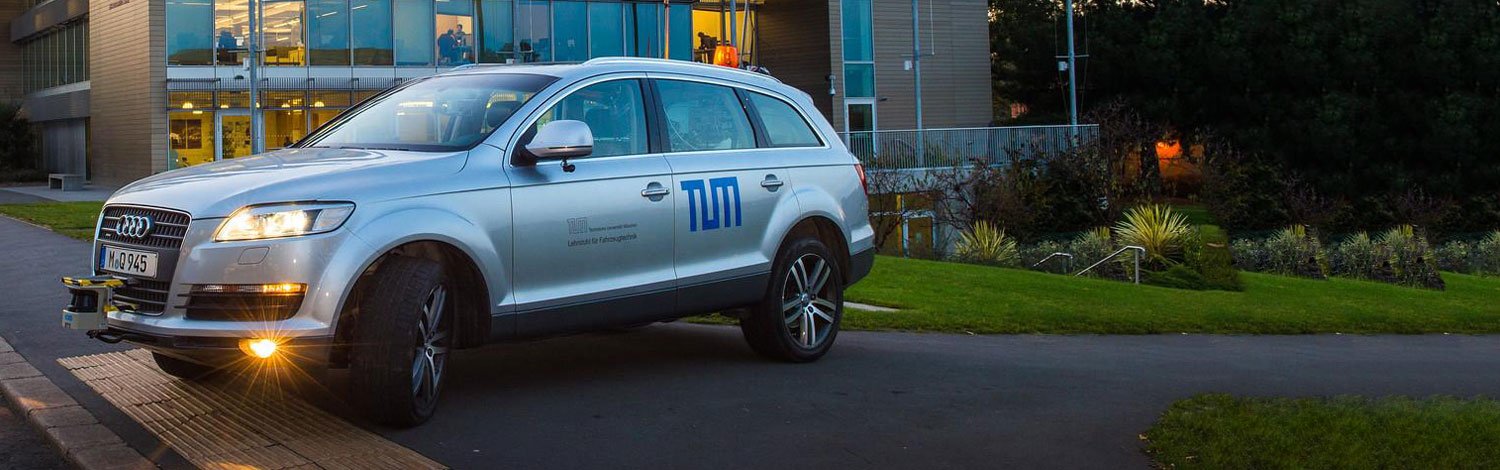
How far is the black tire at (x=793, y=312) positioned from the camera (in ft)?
27.6

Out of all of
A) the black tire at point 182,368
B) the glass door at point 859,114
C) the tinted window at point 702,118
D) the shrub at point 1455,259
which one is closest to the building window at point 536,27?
the glass door at point 859,114

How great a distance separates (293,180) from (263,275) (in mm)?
455

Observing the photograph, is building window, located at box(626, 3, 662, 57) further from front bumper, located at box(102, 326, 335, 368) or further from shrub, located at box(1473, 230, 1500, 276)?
front bumper, located at box(102, 326, 335, 368)

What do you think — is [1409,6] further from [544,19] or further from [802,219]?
[802,219]

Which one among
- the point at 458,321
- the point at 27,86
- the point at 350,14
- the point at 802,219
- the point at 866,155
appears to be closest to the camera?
the point at 458,321

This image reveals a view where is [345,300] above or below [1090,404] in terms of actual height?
above

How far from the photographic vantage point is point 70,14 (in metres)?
48.8

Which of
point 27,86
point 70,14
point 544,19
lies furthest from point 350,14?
point 27,86

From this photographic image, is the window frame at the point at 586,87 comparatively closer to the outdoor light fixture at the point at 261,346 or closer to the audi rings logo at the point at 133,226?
the outdoor light fixture at the point at 261,346

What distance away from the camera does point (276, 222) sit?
604 centimetres

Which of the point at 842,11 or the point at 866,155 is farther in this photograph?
the point at 842,11

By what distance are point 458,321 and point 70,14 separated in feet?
156

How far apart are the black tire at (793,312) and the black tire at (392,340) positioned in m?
2.48

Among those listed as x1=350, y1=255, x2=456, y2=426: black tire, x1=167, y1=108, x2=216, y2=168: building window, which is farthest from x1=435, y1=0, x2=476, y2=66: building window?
x1=350, y1=255, x2=456, y2=426: black tire
